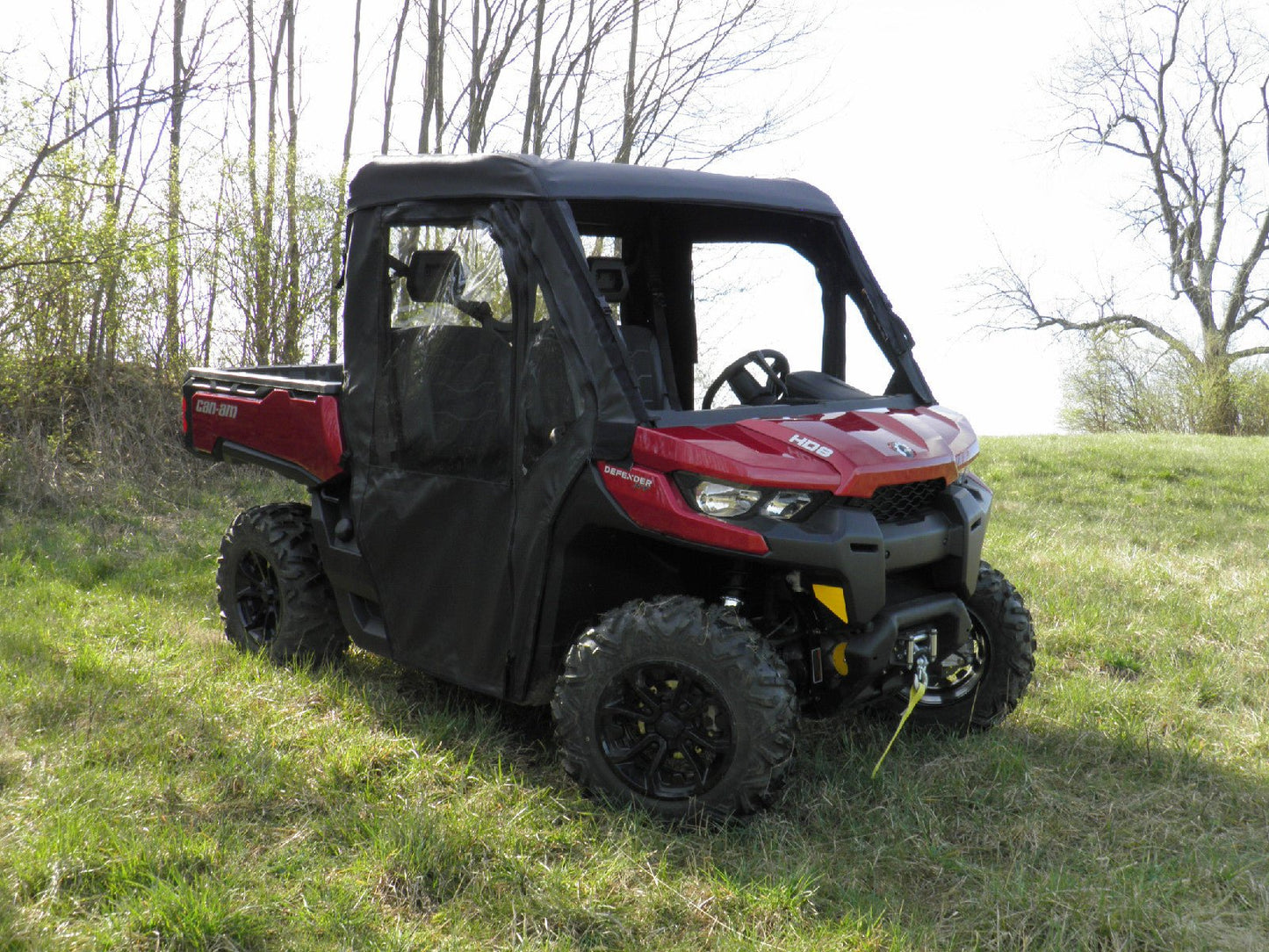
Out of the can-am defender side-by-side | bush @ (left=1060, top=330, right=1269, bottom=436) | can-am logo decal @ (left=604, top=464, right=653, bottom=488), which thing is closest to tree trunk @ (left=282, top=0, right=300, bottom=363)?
the can-am defender side-by-side

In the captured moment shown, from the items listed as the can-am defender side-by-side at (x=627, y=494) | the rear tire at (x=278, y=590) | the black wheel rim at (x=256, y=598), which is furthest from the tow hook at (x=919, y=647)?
the black wheel rim at (x=256, y=598)

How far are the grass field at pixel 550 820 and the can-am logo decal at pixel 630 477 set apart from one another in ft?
3.38

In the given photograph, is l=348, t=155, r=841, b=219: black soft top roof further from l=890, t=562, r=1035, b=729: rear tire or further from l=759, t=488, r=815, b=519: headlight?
l=890, t=562, r=1035, b=729: rear tire

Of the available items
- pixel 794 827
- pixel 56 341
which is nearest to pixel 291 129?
pixel 56 341

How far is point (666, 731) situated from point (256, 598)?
261 centimetres

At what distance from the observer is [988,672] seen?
4.44 m

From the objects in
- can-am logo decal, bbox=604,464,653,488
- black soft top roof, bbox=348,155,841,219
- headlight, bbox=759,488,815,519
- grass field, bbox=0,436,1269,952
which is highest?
black soft top roof, bbox=348,155,841,219

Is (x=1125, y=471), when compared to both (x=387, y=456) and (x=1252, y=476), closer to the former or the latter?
(x=1252, y=476)

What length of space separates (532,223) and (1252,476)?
33.3 ft

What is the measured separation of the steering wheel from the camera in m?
4.37

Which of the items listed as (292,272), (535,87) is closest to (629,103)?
(535,87)

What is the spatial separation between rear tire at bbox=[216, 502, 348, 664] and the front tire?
1.82m

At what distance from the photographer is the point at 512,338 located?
154 inches

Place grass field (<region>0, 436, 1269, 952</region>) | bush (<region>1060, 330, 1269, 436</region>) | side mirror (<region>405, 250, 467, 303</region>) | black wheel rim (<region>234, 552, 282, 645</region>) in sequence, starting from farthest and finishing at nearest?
bush (<region>1060, 330, 1269, 436</region>), black wheel rim (<region>234, 552, 282, 645</region>), side mirror (<region>405, 250, 467, 303</region>), grass field (<region>0, 436, 1269, 952</region>)
